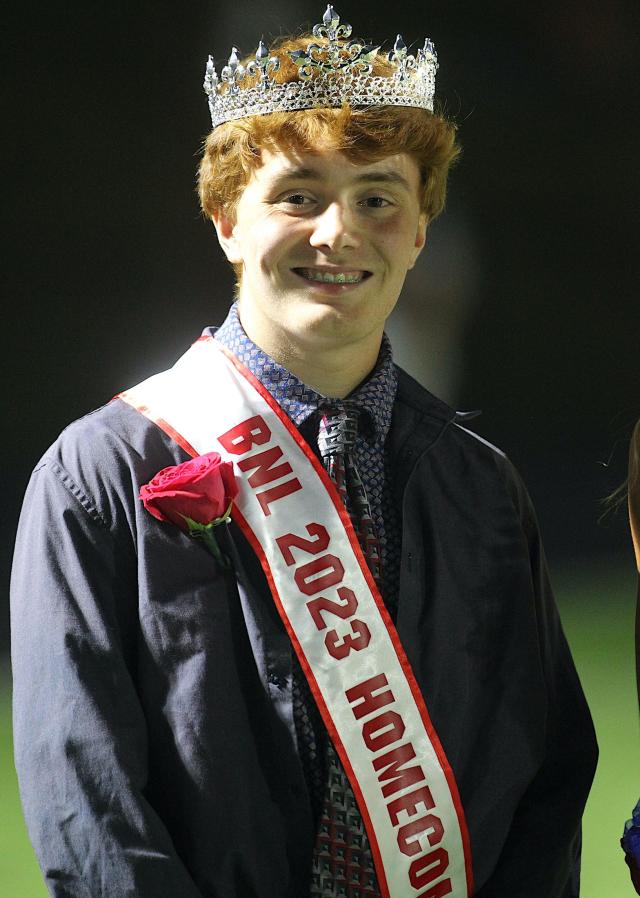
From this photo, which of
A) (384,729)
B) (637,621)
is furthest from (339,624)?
(637,621)

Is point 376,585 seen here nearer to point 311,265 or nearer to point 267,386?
point 267,386

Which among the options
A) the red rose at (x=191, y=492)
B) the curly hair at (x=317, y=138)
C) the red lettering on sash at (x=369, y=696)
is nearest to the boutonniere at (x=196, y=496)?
the red rose at (x=191, y=492)

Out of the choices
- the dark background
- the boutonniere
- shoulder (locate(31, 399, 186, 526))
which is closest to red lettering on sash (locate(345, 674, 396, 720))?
the boutonniere

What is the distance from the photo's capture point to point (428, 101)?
1.77m

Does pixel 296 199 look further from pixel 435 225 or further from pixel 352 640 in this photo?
pixel 435 225

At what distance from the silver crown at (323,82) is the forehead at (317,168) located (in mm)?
55

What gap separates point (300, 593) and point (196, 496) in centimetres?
19

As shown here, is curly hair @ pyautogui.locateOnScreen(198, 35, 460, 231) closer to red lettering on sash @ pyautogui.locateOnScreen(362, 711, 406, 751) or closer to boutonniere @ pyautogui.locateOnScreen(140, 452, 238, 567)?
boutonniere @ pyautogui.locateOnScreen(140, 452, 238, 567)

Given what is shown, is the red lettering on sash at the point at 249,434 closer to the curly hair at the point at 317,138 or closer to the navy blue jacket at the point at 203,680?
the navy blue jacket at the point at 203,680

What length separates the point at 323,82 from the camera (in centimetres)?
168

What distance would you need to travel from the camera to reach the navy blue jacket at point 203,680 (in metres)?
1.50

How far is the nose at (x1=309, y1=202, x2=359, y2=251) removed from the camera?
65.0 inches

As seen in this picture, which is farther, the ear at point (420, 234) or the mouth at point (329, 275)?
the ear at point (420, 234)

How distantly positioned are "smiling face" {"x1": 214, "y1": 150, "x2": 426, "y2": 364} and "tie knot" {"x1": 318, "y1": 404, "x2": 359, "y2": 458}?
0.25 feet
